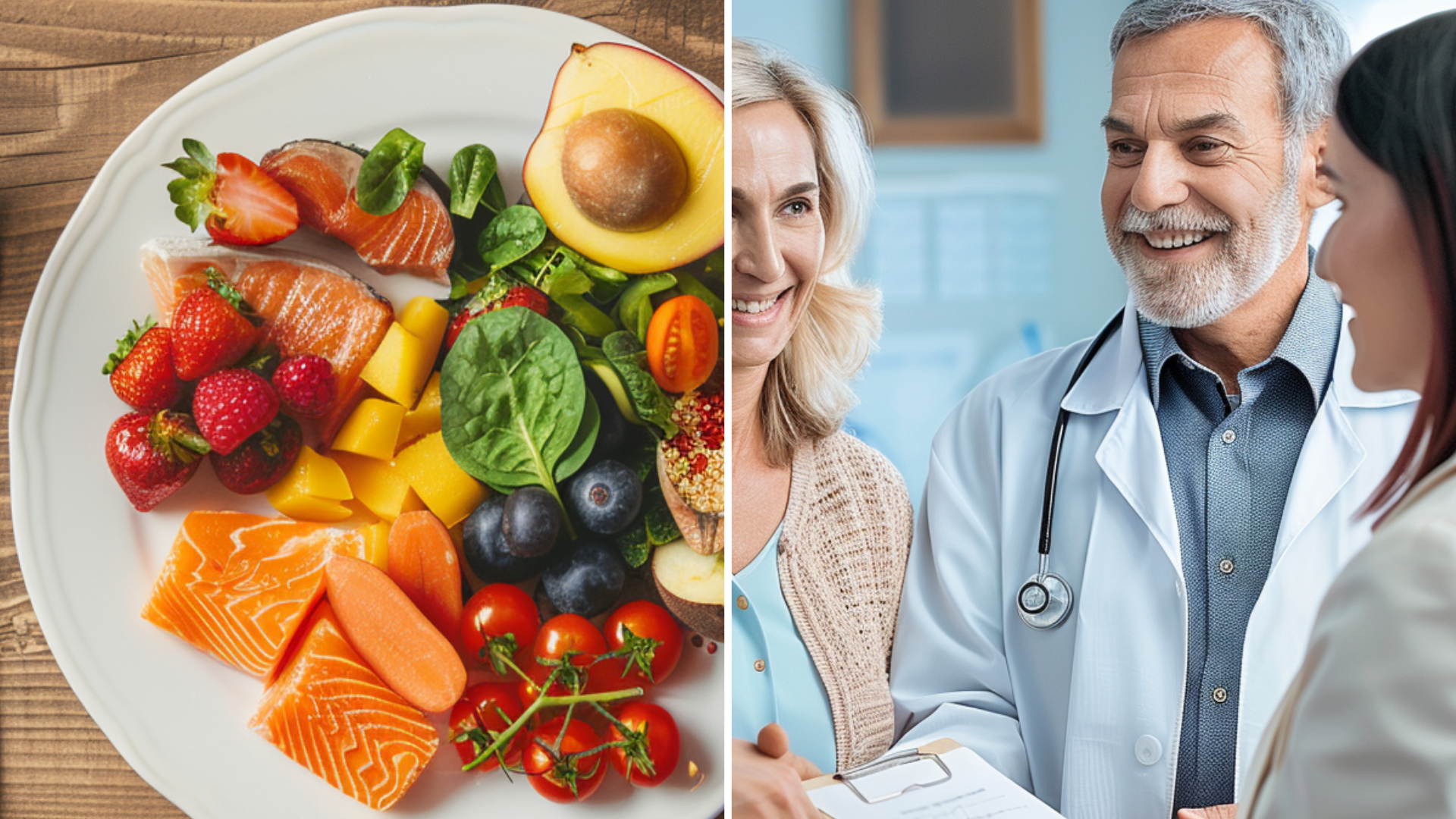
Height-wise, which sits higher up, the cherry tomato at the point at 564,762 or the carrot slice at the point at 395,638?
the carrot slice at the point at 395,638

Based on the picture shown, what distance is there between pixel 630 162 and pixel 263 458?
380 millimetres

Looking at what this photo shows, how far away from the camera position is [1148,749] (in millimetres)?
569

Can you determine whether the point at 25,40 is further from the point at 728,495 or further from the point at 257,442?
the point at 728,495

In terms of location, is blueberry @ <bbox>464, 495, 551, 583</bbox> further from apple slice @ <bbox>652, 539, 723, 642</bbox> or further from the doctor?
the doctor

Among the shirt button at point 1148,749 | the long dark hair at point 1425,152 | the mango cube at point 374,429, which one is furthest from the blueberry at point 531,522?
the long dark hair at point 1425,152

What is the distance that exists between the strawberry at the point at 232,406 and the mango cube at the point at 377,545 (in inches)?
4.8

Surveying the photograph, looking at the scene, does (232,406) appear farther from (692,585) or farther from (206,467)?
(692,585)

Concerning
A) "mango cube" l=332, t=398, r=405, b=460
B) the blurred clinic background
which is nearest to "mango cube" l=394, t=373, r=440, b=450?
"mango cube" l=332, t=398, r=405, b=460

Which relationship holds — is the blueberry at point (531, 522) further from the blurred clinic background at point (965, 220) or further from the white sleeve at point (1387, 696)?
the white sleeve at point (1387, 696)

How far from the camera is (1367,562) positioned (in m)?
0.42

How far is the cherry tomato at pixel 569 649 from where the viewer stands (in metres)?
0.74

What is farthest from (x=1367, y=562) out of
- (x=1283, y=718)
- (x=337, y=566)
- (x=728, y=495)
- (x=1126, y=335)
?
(x=337, y=566)

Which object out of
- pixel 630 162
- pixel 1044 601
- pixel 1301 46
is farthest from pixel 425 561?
pixel 1301 46

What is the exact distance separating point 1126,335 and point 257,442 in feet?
2.16
